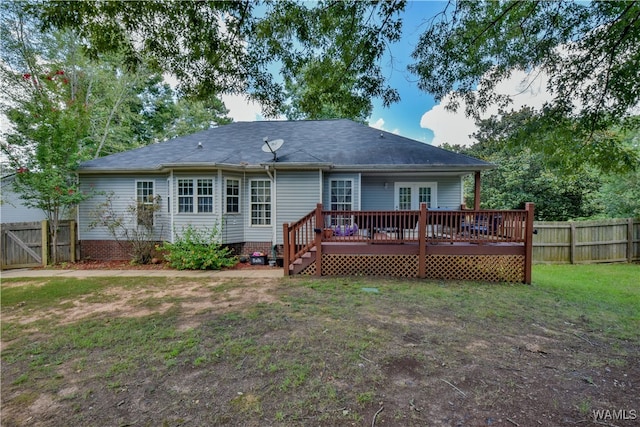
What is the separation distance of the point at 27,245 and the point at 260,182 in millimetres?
7673

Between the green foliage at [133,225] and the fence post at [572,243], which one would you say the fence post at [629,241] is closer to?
the fence post at [572,243]

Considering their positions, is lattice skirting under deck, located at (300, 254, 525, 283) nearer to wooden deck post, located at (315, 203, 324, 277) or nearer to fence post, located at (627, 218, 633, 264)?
wooden deck post, located at (315, 203, 324, 277)

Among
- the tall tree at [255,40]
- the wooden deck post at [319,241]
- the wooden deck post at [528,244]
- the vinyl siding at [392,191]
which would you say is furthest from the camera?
the vinyl siding at [392,191]

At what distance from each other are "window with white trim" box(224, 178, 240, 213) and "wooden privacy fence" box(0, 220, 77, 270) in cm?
572

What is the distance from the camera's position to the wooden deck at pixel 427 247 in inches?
275

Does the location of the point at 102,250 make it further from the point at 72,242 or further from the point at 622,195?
the point at 622,195

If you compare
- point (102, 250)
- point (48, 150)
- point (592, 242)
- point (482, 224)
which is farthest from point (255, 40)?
point (592, 242)

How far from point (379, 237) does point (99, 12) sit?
273 inches

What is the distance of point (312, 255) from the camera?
743 centimetres

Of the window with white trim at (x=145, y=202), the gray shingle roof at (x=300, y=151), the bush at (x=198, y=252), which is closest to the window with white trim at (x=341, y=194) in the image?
the gray shingle roof at (x=300, y=151)

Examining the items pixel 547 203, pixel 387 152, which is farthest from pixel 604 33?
pixel 547 203

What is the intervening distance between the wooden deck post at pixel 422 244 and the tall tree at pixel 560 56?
9.50 ft

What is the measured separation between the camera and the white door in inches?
412

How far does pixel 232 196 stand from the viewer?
374 inches
